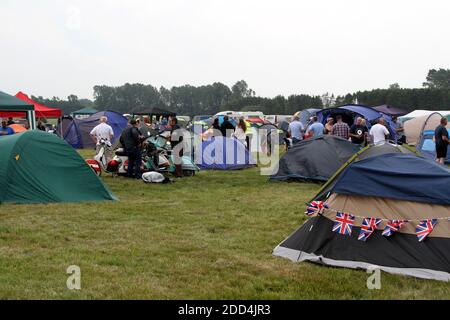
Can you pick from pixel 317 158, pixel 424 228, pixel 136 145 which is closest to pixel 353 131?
pixel 317 158

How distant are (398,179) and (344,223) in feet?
2.40

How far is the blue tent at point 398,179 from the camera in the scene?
17.9ft

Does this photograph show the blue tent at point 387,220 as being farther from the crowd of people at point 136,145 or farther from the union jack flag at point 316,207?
the crowd of people at point 136,145

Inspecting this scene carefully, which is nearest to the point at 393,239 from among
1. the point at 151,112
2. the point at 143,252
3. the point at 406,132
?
the point at 143,252

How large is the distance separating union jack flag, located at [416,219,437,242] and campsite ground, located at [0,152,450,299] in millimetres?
466

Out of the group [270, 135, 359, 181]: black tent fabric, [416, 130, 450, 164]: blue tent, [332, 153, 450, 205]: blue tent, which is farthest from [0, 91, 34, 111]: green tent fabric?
[416, 130, 450, 164]: blue tent

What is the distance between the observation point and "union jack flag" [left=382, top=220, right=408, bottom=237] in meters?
5.46

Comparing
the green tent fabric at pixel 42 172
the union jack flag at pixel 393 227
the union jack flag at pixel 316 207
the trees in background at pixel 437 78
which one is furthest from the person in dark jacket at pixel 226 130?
the trees in background at pixel 437 78

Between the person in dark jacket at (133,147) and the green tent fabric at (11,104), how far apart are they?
2477 millimetres

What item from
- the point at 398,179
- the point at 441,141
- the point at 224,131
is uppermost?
the point at 398,179

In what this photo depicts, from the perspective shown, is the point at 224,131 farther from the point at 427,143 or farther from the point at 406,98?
the point at 406,98

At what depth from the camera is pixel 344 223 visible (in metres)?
5.75

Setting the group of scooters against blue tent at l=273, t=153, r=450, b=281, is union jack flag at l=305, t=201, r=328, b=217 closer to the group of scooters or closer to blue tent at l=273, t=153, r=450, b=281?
blue tent at l=273, t=153, r=450, b=281
